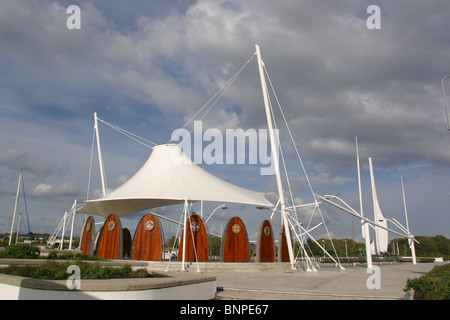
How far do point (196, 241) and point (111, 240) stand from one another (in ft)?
18.6

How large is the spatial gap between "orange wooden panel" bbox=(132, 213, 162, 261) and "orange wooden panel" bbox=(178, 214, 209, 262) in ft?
4.77

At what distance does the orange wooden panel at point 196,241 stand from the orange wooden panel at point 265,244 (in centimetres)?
341

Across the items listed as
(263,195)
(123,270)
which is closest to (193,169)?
(263,195)

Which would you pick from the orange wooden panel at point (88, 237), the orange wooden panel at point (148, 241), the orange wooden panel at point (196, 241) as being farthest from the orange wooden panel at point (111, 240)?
the orange wooden panel at point (196, 241)

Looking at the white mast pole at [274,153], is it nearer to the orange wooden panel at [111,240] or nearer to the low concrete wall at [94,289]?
the orange wooden panel at [111,240]

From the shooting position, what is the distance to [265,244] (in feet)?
72.7

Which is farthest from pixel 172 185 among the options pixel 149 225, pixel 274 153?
pixel 274 153

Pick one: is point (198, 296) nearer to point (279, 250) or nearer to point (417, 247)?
point (279, 250)

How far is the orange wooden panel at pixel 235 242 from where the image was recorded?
20969 mm

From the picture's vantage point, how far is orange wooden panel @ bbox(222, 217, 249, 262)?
20969 mm

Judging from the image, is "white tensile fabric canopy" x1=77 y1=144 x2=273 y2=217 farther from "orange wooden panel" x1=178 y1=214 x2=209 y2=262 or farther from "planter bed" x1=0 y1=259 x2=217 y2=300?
"planter bed" x1=0 y1=259 x2=217 y2=300

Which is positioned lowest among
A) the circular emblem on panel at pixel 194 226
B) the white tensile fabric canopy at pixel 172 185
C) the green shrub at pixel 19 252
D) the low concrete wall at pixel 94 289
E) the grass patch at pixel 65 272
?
the low concrete wall at pixel 94 289

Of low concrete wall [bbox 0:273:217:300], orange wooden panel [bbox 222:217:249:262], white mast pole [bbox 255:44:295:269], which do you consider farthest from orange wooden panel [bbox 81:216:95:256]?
low concrete wall [bbox 0:273:217:300]
